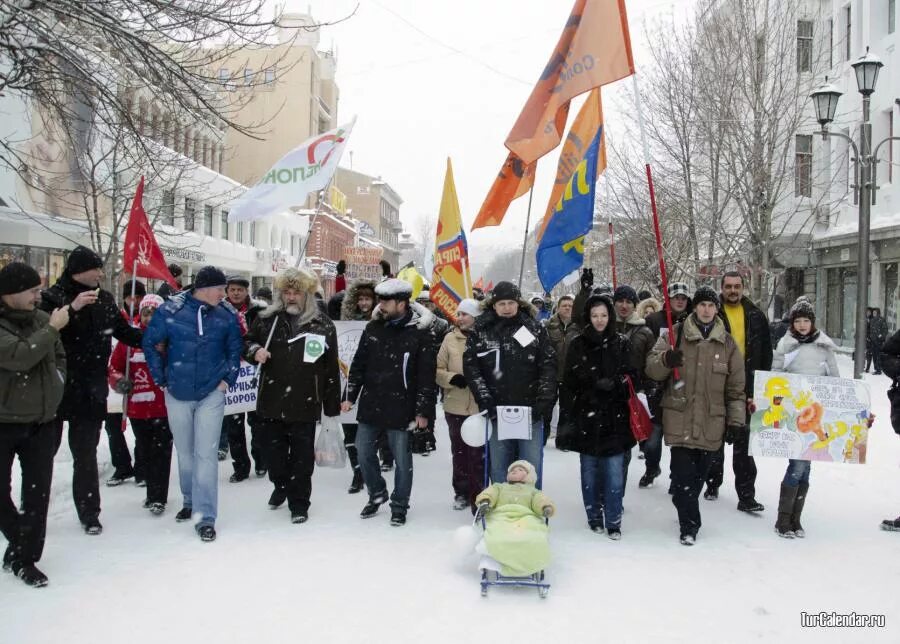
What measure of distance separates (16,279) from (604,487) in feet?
14.6

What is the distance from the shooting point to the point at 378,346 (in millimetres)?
6312

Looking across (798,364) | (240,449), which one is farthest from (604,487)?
(240,449)

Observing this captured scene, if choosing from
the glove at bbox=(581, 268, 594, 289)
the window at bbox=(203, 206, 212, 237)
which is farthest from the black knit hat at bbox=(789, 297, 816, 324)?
the window at bbox=(203, 206, 212, 237)

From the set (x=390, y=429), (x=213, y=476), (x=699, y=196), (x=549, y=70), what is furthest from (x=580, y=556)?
(x=699, y=196)

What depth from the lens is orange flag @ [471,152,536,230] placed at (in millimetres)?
8047

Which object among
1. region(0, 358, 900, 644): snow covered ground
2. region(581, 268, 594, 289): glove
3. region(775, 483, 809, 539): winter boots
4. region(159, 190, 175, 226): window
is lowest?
region(0, 358, 900, 644): snow covered ground

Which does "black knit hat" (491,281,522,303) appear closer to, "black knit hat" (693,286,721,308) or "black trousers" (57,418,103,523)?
"black knit hat" (693,286,721,308)

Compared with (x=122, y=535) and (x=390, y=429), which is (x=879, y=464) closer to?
(x=390, y=429)

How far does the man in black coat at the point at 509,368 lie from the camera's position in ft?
19.6

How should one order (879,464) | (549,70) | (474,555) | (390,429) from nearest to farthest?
1. (474,555)
2. (390,429)
3. (549,70)
4. (879,464)

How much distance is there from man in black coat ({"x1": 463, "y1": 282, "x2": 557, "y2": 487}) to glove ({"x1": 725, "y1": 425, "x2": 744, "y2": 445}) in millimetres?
1454

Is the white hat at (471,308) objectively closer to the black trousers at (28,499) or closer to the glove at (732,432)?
the glove at (732,432)

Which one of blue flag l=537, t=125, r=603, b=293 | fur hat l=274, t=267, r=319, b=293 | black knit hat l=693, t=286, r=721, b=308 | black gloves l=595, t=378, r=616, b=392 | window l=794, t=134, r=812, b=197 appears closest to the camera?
black gloves l=595, t=378, r=616, b=392

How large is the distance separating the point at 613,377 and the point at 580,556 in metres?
1.40
